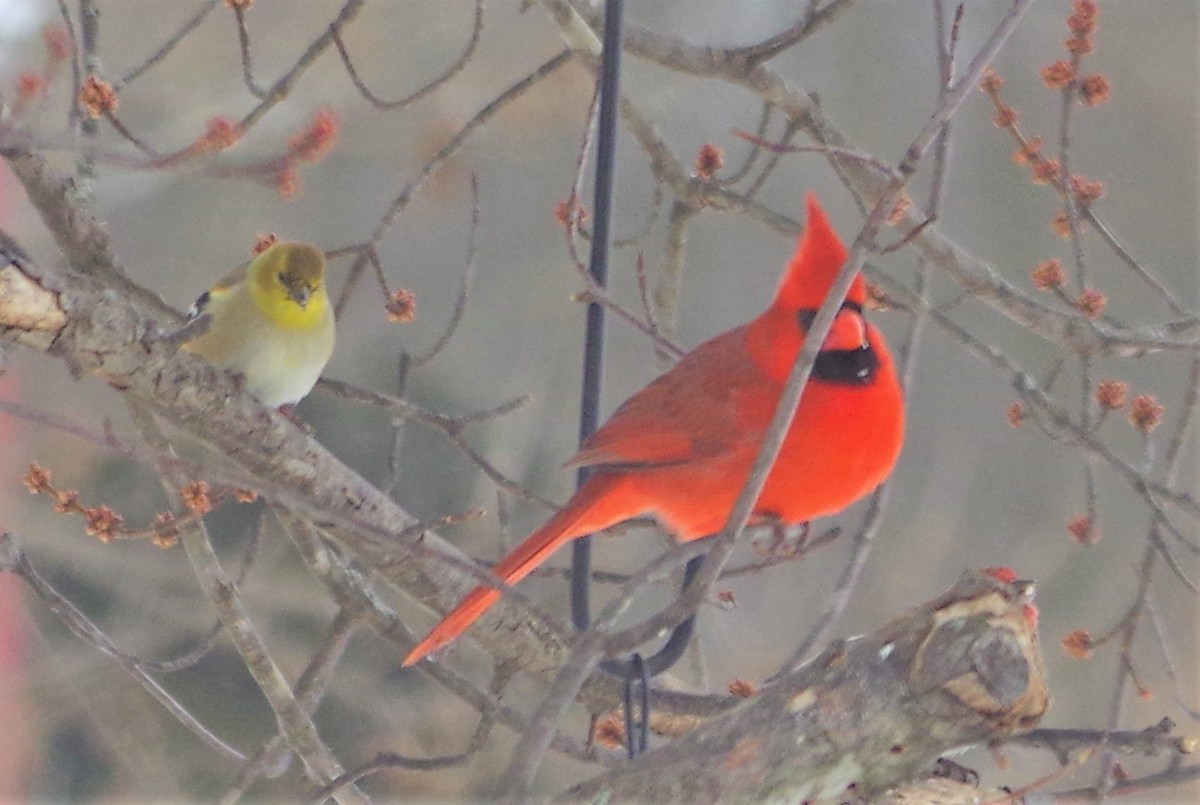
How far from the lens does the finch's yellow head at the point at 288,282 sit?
171 centimetres

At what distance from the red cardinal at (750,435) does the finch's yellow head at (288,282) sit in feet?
1.85

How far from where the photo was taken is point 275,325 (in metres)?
1.67

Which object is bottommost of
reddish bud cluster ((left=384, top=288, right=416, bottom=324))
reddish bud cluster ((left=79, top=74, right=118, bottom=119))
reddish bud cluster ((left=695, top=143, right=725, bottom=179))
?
reddish bud cluster ((left=695, top=143, right=725, bottom=179))

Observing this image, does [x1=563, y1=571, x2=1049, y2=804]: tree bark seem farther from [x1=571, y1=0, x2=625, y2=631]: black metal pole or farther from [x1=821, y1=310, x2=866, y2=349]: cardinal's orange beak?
[x1=821, y1=310, x2=866, y2=349]: cardinal's orange beak

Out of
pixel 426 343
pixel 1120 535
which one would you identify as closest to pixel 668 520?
pixel 426 343

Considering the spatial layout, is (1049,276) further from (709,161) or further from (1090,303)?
(709,161)

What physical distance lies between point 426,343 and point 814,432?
159 cm

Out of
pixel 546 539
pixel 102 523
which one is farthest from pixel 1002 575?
pixel 102 523

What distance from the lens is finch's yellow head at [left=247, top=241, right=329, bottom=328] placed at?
1705 mm

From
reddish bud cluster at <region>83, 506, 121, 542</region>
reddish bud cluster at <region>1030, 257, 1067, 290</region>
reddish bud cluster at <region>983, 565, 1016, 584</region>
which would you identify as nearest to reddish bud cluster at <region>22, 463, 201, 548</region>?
reddish bud cluster at <region>83, 506, 121, 542</region>

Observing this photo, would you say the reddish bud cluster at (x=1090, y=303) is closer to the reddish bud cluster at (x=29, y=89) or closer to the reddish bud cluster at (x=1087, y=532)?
the reddish bud cluster at (x=1087, y=532)

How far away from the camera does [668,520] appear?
4.37ft

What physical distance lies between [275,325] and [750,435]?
2.31 ft

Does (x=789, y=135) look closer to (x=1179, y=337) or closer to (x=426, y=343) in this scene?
(x=1179, y=337)
